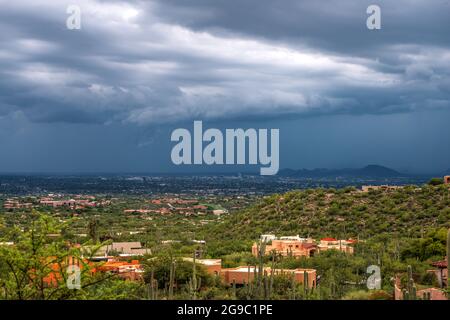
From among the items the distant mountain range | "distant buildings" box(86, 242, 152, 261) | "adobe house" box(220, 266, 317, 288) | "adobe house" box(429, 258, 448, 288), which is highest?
the distant mountain range

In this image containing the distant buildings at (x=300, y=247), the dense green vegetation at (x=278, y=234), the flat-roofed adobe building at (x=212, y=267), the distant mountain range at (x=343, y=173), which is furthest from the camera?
the distant mountain range at (x=343, y=173)

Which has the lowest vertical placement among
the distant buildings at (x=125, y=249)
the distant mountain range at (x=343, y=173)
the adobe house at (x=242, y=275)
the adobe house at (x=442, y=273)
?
the distant buildings at (x=125, y=249)

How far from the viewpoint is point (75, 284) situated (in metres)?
12.9

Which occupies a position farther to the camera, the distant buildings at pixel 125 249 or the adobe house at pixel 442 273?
the distant buildings at pixel 125 249

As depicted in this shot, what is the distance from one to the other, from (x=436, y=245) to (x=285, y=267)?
26.1ft

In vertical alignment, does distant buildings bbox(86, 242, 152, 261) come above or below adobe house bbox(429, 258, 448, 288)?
below

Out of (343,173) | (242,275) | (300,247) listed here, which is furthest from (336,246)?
(343,173)

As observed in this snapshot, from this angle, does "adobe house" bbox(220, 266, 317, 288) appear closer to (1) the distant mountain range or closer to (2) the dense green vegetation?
(2) the dense green vegetation

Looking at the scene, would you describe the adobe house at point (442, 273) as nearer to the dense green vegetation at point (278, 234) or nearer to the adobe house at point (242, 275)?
the dense green vegetation at point (278, 234)

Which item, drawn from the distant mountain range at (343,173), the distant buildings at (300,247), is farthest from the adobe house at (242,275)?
the distant mountain range at (343,173)

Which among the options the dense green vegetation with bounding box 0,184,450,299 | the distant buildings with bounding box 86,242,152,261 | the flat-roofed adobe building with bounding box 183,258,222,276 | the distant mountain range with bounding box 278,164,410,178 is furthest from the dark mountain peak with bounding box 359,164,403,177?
the flat-roofed adobe building with bounding box 183,258,222,276

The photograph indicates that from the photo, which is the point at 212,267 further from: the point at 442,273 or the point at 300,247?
the point at 442,273
